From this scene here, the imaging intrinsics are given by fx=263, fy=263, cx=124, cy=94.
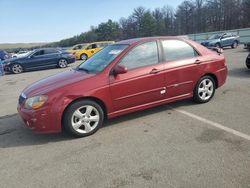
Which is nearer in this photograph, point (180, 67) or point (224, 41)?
point (180, 67)

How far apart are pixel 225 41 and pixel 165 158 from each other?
22979 millimetres

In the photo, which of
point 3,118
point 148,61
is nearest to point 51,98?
point 148,61

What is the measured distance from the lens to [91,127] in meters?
4.63

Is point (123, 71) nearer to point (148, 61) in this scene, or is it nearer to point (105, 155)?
point (148, 61)

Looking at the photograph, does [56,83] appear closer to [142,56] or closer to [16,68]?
[142,56]

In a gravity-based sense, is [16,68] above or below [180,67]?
below

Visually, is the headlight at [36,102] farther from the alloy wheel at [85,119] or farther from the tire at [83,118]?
the alloy wheel at [85,119]

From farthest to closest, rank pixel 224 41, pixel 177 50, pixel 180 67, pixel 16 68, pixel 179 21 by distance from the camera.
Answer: pixel 179 21 → pixel 224 41 → pixel 16 68 → pixel 177 50 → pixel 180 67

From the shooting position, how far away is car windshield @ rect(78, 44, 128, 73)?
193 inches

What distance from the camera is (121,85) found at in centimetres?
475

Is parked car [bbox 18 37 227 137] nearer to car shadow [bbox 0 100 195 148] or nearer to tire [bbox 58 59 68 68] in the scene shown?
car shadow [bbox 0 100 195 148]

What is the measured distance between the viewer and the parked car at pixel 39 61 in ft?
58.5

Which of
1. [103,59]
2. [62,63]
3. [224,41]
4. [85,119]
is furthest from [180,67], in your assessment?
[224,41]

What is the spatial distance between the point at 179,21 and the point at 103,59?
275 ft
